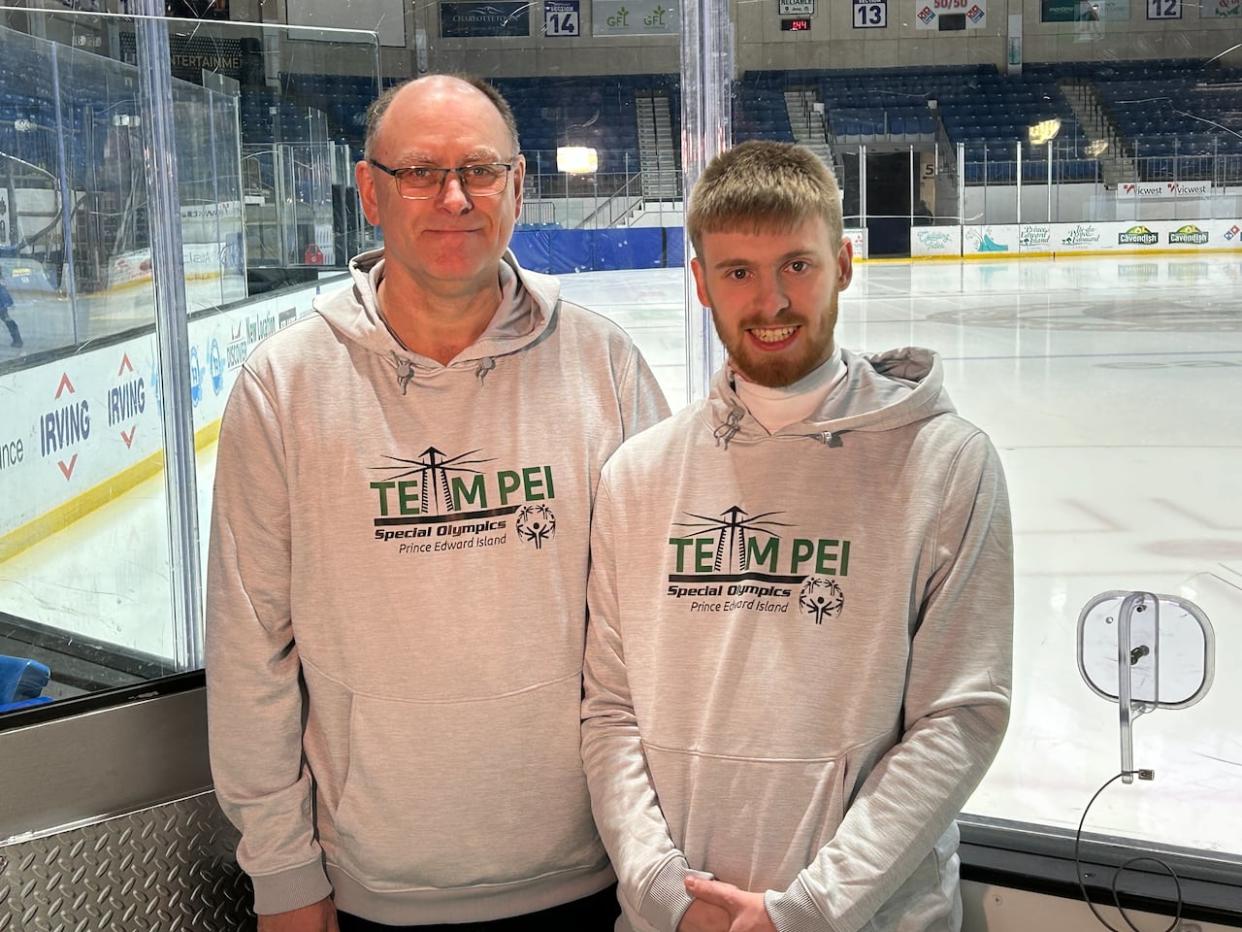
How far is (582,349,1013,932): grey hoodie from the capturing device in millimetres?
1090

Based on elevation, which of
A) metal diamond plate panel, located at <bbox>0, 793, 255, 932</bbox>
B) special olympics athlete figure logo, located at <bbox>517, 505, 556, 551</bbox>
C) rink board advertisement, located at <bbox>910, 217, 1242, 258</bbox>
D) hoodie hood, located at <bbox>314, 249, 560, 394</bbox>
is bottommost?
metal diamond plate panel, located at <bbox>0, 793, 255, 932</bbox>

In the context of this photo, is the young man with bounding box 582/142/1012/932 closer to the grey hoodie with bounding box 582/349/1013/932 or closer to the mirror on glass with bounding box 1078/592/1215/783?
the grey hoodie with bounding box 582/349/1013/932

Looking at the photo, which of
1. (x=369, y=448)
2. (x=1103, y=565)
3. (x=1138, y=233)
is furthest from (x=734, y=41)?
(x=1103, y=565)

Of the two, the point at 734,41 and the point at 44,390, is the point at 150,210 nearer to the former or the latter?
the point at 44,390

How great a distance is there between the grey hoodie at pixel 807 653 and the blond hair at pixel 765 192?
0.16 meters

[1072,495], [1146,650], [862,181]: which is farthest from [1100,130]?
[1072,495]

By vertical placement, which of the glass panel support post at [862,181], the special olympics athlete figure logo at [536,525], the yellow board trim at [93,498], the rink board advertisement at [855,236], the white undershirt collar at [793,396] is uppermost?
the glass panel support post at [862,181]

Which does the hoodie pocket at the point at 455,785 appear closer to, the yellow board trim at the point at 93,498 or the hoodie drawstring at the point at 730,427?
the hoodie drawstring at the point at 730,427

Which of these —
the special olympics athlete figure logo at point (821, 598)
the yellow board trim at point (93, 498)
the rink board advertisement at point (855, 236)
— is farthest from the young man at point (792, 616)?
the yellow board trim at point (93, 498)

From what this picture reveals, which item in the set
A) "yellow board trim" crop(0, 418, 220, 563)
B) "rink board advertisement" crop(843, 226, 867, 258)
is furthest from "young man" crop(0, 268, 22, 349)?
"rink board advertisement" crop(843, 226, 867, 258)

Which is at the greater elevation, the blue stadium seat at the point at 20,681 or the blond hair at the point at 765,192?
the blond hair at the point at 765,192

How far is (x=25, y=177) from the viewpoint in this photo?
2.17 meters

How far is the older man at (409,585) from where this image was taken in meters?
1.24

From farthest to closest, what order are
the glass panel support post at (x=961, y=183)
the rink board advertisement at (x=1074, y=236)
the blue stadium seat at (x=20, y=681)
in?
1. the rink board advertisement at (x=1074, y=236)
2. the glass panel support post at (x=961, y=183)
3. the blue stadium seat at (x=20, y=681)
